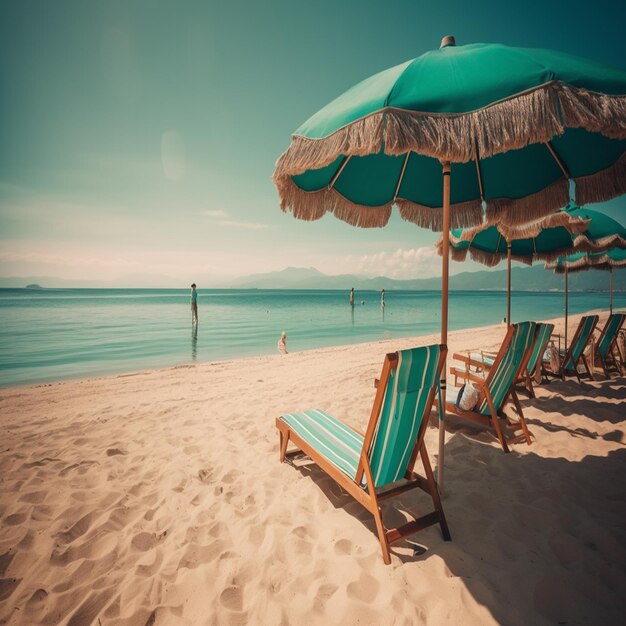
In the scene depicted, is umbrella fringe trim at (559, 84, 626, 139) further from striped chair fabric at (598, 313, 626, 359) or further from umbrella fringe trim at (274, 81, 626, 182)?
striped chair fabric at (598, 313, 626, 359)

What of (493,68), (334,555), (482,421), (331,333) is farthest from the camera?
(331,333)

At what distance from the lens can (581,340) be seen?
17.9 ft

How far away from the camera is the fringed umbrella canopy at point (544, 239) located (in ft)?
15.8

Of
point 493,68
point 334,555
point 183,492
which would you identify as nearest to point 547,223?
point 493,68

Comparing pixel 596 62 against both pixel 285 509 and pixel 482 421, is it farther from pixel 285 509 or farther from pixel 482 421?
pixel 285 509

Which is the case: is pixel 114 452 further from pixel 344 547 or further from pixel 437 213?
pixel 437 213

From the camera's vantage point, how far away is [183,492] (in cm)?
282

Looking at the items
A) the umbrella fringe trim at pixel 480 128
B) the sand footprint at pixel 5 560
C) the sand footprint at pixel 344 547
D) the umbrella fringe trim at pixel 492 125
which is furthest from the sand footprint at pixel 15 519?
the umbrella fringe trim at pixel 480 128

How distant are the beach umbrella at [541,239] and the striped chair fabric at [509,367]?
1463mm

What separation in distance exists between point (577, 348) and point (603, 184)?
3951 millimetres

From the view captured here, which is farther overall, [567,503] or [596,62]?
[567,503]

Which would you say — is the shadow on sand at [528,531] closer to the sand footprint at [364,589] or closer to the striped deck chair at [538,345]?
the sand footprint at [364,589]

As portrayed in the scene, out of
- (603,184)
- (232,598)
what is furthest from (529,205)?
(232,598)

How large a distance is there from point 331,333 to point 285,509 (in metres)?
15.7
